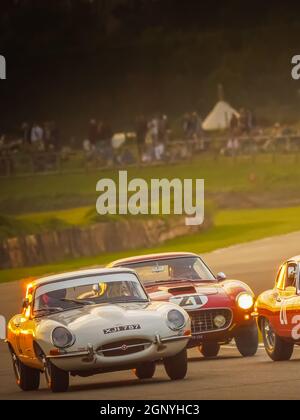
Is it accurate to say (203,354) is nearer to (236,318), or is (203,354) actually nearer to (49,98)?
(236,318)

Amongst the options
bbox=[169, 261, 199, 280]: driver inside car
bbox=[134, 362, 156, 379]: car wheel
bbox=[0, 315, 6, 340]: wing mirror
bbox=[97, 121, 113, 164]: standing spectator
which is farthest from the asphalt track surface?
bbox=[97, 121, 113, 164]: standing spectator

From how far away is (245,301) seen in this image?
1464 cm

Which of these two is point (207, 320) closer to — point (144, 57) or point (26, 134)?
point (26, 134)

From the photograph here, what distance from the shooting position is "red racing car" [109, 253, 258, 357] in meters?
14.5

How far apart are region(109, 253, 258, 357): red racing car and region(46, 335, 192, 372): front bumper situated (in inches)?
106

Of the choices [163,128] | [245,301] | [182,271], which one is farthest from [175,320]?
[163,128]

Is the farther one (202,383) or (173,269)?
(173,269)

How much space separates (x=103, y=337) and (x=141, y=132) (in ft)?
87.7

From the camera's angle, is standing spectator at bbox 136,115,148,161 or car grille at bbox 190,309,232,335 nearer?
car grille at bbox 190,309,232,335

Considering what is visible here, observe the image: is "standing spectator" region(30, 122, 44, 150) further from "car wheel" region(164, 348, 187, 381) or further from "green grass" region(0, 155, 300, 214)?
"car wheel" region(164, 348, 187, 381)
